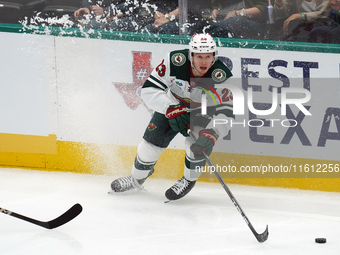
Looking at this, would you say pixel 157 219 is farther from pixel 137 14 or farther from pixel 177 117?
pixel 137 14

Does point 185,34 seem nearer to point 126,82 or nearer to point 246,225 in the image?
point 126,82

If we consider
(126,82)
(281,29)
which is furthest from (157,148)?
(281,29)

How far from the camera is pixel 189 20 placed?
134 inches

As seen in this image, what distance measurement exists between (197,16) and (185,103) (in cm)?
72

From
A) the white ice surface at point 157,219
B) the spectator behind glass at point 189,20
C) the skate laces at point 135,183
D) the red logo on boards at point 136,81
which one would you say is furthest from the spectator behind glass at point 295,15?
the skate laces at point 135,183

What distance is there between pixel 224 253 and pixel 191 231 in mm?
322

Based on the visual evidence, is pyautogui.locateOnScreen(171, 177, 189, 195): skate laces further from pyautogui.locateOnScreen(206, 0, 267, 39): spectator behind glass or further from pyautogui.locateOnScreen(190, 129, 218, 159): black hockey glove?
pyautogui.locateOnScreen(206, 0, 267, 39): spectator behind glass

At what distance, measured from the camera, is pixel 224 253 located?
90.7 inches

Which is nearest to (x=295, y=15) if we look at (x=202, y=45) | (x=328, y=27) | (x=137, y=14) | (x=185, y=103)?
(x=328, y=27)

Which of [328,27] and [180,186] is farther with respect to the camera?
[328,27]

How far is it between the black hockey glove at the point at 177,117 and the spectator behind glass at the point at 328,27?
3.36 ft

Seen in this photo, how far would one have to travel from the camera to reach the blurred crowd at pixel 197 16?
10.6ft

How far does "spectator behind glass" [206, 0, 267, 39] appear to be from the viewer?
3.29 m

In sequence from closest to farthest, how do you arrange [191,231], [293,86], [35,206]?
[191,231] < [35,206] < [293,86]
